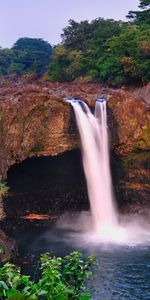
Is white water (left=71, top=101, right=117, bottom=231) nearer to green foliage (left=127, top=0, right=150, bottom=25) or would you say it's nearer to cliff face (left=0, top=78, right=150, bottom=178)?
cliff face (left=0, top=78, right=150, bottom=178)

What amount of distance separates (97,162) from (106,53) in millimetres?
11232

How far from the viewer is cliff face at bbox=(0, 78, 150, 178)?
17.5 metres

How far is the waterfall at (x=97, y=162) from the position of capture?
18.8 metres

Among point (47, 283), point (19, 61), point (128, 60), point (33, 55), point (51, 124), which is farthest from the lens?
point (33, 55)

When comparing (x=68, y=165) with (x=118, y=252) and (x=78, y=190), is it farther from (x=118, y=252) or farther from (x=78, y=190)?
(x=118, y=252)

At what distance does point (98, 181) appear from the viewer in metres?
19.7

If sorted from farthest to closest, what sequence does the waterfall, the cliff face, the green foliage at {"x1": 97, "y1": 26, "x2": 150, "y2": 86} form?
the green foliage at {"x1": 97, "y1": 26, "x2": 150, "y2": 86} → the waterfall → the cliff face

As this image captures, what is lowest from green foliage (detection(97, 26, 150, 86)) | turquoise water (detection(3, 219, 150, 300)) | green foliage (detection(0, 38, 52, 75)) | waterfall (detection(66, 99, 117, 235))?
turquoise water (detection(3, 219, 150, 300))

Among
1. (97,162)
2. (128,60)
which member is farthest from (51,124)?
(128,60)

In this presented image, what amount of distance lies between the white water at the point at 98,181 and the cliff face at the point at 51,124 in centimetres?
37

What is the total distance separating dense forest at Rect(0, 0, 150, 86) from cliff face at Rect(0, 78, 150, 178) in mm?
5220

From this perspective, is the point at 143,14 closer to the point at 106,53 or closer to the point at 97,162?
the point at 106,53

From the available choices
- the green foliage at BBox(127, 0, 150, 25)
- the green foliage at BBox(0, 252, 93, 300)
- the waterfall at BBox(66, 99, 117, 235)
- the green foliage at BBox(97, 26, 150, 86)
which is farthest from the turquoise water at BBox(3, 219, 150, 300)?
the green foliage at BBox(127, 0, 150, 25)

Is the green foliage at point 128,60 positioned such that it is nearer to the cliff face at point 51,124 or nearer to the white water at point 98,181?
the cliff face at point 51,124
